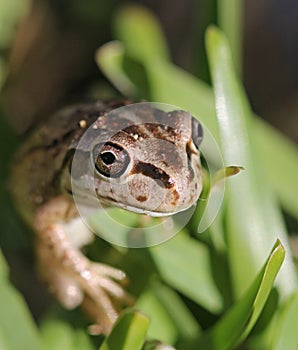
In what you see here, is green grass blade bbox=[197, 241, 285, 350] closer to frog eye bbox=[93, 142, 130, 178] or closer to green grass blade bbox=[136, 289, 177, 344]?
green grass blade bbox=[136, 289, 177, 344]

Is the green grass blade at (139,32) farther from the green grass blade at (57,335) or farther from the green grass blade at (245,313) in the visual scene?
the green grass blade at (245,313)

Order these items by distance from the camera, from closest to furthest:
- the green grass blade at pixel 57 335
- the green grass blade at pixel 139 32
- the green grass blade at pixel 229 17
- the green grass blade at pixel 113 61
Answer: the green grass blade at pixel 57 335, the green grass blade at pixel 113 61, the green grass blade at pixel 229 17, the green grass blade at pixel 139 32

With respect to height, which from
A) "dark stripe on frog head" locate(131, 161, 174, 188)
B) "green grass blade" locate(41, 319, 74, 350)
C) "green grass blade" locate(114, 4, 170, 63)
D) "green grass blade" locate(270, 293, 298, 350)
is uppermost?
"dark stripe on frog head" locate(131, 161, 174, 188)

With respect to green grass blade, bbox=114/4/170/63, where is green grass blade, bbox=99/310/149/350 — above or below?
below

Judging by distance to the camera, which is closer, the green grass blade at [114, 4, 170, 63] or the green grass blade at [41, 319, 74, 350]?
the green grass blade at [41, 319, 74, 350]

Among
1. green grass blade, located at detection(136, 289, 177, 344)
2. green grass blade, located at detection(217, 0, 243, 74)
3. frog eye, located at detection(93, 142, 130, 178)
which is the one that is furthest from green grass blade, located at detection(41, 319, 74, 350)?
green grass blade, located at detection(217, 0, 243, 74)

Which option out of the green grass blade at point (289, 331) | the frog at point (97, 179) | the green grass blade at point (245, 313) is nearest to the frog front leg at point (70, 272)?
the frog at point (97, 179)

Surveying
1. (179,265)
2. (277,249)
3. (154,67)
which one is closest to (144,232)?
(179,265)
